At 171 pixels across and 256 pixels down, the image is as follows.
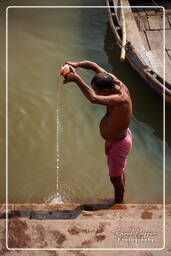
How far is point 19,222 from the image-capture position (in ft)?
11.5

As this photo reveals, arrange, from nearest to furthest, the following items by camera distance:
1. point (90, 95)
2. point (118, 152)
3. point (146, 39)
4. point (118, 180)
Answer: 1. point (90, 95)
2. point (118, 152)
3. point (118, 180)
4. point (146, 39)

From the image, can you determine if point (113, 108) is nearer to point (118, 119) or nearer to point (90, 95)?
point (118, 119)

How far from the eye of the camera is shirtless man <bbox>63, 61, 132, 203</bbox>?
3408mm

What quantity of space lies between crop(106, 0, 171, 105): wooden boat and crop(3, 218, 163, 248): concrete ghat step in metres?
2.53

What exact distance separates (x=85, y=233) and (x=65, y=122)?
101 inches

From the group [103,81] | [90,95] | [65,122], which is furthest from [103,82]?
[65,122]

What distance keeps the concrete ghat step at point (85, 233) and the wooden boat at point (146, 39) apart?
2.53 meters

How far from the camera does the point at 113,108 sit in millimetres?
3629

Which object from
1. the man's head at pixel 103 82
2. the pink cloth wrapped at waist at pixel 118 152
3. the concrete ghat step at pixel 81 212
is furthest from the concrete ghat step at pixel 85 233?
the man's head at pixel 103 82

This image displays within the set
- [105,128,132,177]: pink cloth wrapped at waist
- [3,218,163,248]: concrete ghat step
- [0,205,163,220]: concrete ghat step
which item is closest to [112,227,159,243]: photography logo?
[3,218,163,248]: concrete ghat step

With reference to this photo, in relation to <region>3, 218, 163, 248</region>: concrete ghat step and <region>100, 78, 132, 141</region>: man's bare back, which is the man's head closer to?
<region>100, 78, 132, 141</region>: man's bare back

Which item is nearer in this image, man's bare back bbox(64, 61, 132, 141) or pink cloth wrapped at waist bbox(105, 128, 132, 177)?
man's bare back bbox(64, 61, 132, 141)

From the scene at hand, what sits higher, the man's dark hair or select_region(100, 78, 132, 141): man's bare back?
the man's dark hair

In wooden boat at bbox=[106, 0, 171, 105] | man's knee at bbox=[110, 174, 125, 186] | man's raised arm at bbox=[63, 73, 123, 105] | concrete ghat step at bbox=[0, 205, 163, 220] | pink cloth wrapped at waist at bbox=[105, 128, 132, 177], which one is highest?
wooden boat at bbox=[106, 0, 171, 105]
